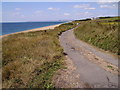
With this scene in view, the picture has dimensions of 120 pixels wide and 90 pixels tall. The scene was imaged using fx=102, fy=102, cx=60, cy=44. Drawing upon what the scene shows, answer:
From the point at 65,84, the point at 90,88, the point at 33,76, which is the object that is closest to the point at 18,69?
the point at 33,76

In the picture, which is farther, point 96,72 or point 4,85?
point 96,72

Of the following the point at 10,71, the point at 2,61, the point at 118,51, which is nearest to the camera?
the point at 10,71

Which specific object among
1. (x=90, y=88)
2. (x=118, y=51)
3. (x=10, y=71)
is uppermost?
(x=118, y=51)

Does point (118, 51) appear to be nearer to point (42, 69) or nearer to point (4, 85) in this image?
point (42, 69)

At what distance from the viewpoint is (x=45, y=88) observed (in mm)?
4438

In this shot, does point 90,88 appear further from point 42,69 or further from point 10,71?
point 10,71

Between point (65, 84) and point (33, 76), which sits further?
point (33, 76)

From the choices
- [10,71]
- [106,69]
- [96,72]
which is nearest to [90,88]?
[96,72]

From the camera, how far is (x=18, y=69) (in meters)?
5.79

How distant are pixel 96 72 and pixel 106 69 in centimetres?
81

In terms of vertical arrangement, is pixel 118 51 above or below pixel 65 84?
above

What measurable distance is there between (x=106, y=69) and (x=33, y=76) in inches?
171

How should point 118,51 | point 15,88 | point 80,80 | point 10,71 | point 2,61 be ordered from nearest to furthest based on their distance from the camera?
point 15,88
point 80,80
point 10,71
point 2,61
point 118,51

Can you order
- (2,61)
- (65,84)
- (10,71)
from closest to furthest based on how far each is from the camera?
(65,84)
(10,71)
(2,61)
